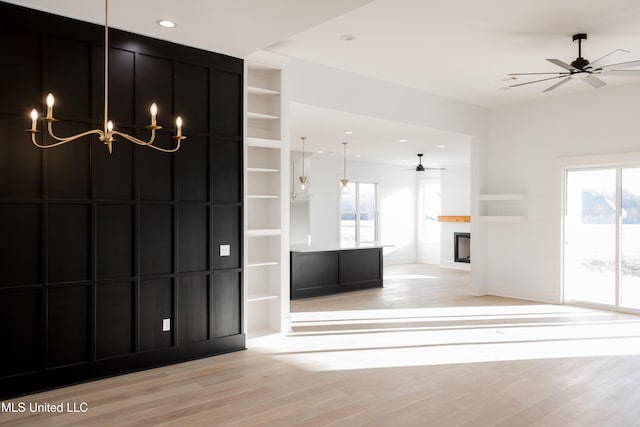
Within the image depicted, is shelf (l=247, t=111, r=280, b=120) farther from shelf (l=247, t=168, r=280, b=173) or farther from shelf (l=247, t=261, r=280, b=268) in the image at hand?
shelf (l=247, t=261, r=280, b=268)

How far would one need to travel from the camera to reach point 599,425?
10.2 feet

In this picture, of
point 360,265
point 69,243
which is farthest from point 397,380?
point 360,265

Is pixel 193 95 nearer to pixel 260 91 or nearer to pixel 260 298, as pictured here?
pixel 260 91

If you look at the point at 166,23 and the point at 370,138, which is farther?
the point at 370,138

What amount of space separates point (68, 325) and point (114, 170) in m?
1.32

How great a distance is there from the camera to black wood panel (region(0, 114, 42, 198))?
3543 millimetres

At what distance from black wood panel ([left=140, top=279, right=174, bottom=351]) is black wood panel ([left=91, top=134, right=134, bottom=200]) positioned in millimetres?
832

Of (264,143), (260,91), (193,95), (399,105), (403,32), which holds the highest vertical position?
(403,32)

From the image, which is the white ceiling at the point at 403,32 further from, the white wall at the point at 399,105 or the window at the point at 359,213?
the window at the point at 359,213

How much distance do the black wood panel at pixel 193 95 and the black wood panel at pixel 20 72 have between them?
3.74ft

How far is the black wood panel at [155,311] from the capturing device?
4.24 metres

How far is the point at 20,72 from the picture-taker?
11.9ft

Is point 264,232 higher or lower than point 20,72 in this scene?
lower

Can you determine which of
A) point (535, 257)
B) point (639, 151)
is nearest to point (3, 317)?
point (535, 257)
